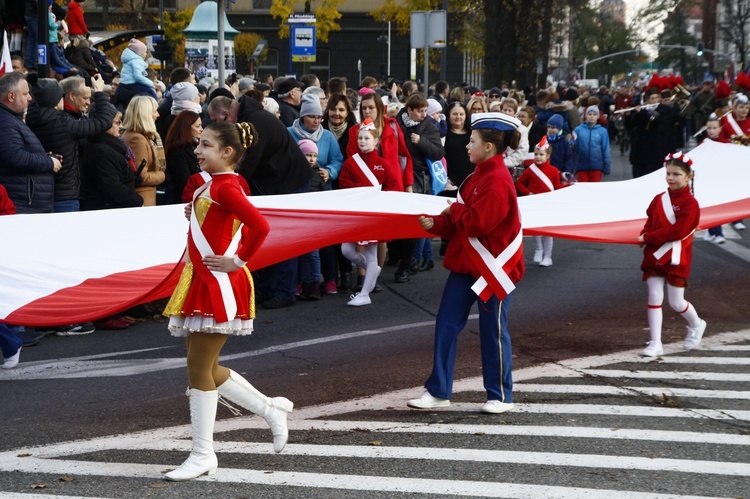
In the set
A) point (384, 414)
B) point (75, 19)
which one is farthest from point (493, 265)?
point (75, 19)

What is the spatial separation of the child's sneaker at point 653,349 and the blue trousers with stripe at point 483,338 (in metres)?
2.05

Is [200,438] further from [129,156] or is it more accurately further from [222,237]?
[129,156]

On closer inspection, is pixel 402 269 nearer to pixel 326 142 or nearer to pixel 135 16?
pixel 326 142

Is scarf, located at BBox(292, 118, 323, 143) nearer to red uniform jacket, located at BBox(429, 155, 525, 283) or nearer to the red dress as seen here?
red uniform jacket, located at BBox(429, 155, 525, 283)

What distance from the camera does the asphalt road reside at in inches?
224

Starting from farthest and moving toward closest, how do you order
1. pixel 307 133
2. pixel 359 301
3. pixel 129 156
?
pixel 307 133 < pixel 359 301 < pixel 129 156

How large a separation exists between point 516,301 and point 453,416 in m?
4.13

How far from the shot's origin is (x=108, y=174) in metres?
9.83

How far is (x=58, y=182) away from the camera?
9586 millimetres

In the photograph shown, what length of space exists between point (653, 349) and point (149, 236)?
4.03m

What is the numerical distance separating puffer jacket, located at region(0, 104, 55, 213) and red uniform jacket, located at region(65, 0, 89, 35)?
12351 millimetres

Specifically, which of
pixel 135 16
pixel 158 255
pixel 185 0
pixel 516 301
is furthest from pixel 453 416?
pixel 185 0

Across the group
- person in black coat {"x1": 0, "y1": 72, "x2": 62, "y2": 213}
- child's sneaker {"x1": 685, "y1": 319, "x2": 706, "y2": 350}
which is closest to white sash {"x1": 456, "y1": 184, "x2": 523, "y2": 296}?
child's sneaker {"x1": 685, "y1": 319, "x2": 706, "y2": 350}

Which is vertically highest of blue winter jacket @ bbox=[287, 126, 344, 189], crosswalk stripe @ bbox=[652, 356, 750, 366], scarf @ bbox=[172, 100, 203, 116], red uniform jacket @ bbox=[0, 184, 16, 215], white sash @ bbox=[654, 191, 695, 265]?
scarf @ bbox=[172, 100, 203, 116]
